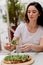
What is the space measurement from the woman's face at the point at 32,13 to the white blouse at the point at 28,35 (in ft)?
0.48

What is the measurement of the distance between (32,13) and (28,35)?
0.96 ft

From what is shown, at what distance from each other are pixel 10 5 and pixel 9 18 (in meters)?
0.25

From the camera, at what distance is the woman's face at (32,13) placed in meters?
2.20

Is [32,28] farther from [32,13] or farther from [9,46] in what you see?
[9,46]

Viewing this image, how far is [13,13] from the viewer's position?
3.33 meters

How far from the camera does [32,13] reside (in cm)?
220

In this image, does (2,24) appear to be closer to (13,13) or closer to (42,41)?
(13,13)

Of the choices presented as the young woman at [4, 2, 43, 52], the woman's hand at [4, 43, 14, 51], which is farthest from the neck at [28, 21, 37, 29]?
the woman's hand at [4, 43, 14, 51]

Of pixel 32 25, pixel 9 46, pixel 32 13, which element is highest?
pixel 32 13

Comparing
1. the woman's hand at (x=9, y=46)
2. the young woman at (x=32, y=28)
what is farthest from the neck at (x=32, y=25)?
the woman's hand at (x=9, y=46)

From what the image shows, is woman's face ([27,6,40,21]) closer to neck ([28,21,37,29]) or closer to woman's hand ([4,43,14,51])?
neck ([28,21,37,29])

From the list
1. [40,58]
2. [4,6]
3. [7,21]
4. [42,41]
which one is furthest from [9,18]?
[40,58]

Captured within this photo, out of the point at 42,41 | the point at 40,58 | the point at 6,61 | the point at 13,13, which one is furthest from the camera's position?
the point at 13,13

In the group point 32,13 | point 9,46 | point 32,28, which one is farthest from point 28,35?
point 9,46
